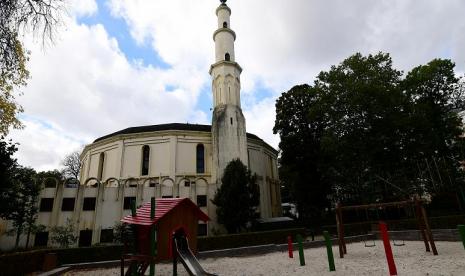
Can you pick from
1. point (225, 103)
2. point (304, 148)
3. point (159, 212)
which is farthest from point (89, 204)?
point (304, 148)

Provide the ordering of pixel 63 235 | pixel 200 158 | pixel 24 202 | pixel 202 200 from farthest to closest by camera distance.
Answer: pixel 200 158 → pixel 202 200 → pixel 63 235 → pixel 24 202

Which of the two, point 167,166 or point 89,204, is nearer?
point 89,204

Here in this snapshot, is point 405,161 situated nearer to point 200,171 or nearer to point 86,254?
point 200,171

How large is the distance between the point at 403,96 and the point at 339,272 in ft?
74.2

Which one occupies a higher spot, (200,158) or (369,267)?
(200,158)

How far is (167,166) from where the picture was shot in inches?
1188

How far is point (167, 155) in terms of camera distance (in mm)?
30672

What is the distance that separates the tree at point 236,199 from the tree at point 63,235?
11614mm

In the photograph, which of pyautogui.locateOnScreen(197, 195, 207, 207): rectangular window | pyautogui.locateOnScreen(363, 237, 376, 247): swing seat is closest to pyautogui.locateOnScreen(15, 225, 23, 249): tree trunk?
pyautogui.locateOnScreen(197, 195, 207, 207): rectangular window

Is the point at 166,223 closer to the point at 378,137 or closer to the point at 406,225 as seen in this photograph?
the point at 406,225

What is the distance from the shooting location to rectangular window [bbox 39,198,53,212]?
2264 cm

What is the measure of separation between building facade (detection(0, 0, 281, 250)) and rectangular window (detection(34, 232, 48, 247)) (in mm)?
64

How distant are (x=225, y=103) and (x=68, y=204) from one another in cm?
1761

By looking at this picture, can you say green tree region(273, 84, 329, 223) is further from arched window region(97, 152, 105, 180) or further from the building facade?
arched window region(97, 152, 105, 180)
